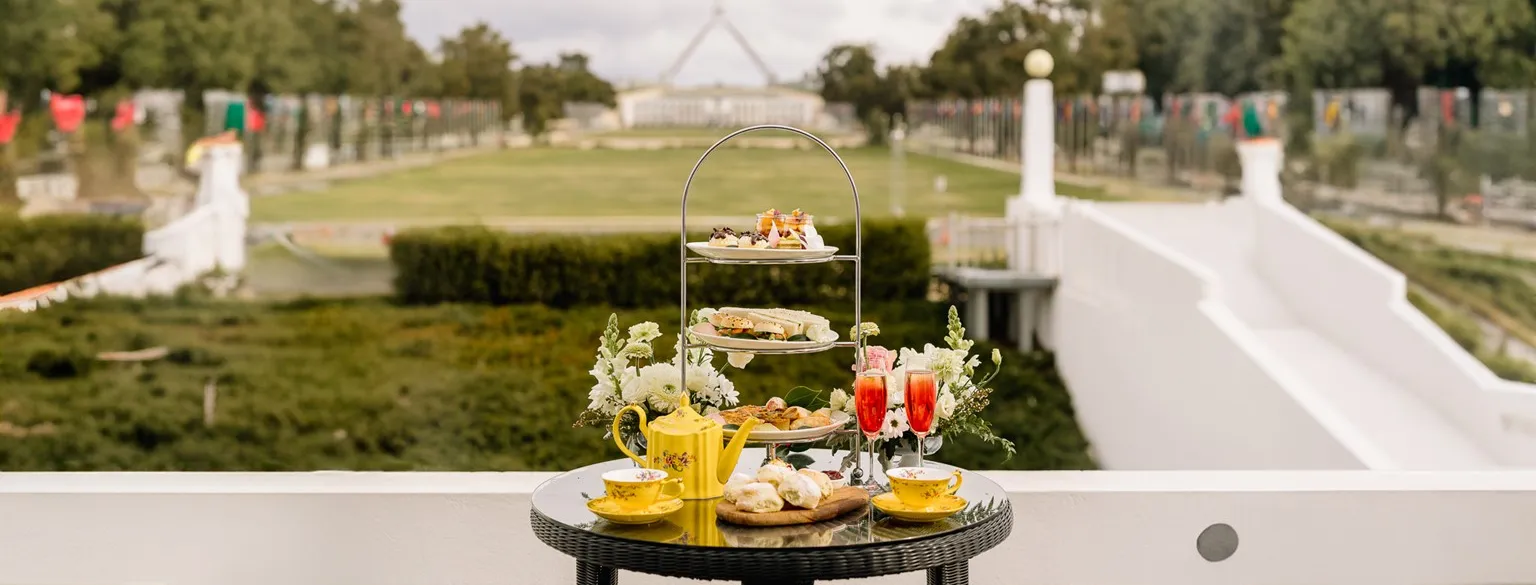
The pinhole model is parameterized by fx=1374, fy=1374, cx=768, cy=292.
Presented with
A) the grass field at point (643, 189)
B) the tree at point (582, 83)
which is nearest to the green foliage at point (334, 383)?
the grass field at point (643, 189)

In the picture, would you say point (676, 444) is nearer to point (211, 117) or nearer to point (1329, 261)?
point (1329, 261)

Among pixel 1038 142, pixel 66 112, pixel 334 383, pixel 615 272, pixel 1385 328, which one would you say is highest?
pixel 66 112

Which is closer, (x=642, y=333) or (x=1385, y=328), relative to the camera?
(x=642, y=333)

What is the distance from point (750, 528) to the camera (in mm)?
2119

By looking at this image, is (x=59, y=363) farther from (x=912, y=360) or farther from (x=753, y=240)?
(x=912, y=360)

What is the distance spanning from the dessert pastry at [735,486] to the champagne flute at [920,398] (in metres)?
0.28

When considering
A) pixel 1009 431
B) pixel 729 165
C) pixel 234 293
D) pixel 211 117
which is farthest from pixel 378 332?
pixel 1009 431

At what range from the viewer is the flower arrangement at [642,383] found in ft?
7.79

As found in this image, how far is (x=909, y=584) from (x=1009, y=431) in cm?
813

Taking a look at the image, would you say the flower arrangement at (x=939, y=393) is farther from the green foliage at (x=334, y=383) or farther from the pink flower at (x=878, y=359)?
the green foliage at (x=334, y=383)

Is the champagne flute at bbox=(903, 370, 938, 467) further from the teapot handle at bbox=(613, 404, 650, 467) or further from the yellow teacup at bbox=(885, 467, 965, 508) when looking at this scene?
the teapot handle at bbox=(613, 404, 650, 467)

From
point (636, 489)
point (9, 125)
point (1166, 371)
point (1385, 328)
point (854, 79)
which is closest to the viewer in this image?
point (636, 489)

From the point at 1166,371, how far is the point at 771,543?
6.46m

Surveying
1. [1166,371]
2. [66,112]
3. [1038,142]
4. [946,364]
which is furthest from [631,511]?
[66,112]
